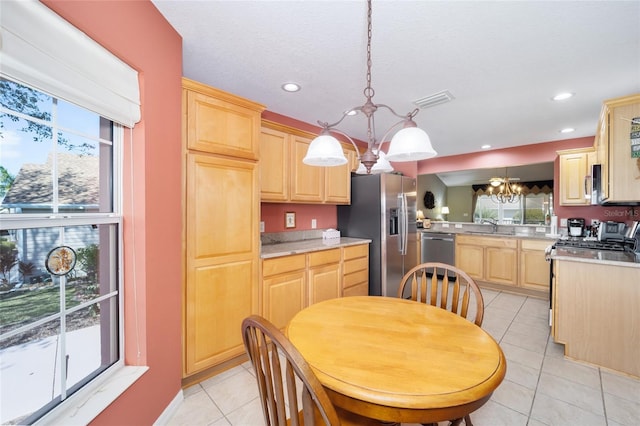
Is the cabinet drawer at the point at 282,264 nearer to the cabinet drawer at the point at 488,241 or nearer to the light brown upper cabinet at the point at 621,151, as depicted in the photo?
the light brown upper cabinet at the point at 621,151

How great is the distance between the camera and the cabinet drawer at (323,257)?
271 centimetres

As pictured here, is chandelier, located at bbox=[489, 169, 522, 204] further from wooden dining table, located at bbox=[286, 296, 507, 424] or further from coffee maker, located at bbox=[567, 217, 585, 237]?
wooden dining table, located at bbox=[286, 296, 507, 424]

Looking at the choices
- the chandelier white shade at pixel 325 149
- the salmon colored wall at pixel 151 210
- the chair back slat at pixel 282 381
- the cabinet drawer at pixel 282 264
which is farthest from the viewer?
the cabinet drawer at pixel 282 264

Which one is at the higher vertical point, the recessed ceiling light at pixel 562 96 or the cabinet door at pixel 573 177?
the recessed ceiling light at pixel 562 96

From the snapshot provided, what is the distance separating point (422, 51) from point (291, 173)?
5.42ft

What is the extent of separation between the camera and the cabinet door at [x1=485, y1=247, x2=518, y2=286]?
13.2ft

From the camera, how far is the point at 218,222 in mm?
1998

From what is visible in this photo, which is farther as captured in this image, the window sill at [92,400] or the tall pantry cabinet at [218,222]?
the tall pantry cabinet at [218,222]

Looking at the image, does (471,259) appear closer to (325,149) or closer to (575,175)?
(575,175)

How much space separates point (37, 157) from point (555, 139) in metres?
5.69

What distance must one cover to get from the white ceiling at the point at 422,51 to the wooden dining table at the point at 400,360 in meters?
1.75

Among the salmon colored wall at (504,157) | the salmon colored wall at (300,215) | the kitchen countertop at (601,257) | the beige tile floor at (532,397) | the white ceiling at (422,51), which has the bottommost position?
the beige tile floor at (532,397)

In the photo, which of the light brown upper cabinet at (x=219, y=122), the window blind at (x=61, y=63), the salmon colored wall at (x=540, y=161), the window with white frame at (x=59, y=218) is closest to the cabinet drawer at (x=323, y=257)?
the light brown upper cabinet at (x=219, y=122)

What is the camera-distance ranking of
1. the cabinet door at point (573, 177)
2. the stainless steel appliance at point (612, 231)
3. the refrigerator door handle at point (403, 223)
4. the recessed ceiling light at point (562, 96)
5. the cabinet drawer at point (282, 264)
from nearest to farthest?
the cabinet drawer at point (282, 264) → the recessed ceiling light at point (562, 96) → the stainless steel appliance at point (612, 231) → the refrigerator door handle at point (403, 223) → the cabinet door at point (573, 177)
